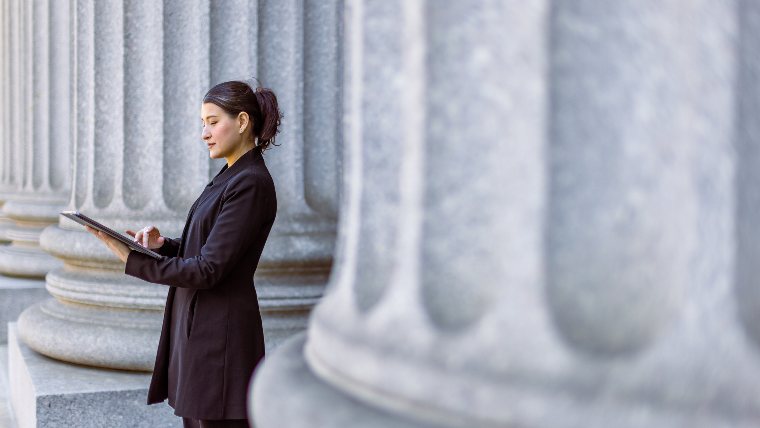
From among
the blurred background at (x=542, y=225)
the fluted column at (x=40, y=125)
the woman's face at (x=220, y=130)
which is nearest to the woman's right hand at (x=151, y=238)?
the woman's face at (x=220, y=130)

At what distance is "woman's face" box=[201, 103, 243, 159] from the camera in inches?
232

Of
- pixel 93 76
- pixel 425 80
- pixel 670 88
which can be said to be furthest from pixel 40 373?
pixel 670 88

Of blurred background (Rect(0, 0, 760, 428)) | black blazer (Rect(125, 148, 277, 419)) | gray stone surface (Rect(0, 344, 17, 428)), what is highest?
blurred background (Rect(0, 0, 760, 428))

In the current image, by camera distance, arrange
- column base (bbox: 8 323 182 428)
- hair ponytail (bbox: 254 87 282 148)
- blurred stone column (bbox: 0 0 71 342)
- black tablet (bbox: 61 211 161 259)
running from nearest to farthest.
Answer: black tablet (bbox: 61 211 161 259), hair ponytail (bbox: 254 87 282 148), column base (bbox: 8 323 182 428), blurred stone column (bbox: 0 0 71 342)

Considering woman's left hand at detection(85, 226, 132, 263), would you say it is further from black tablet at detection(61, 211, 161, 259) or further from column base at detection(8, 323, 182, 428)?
column base at detection(8, 323, 182, 428)

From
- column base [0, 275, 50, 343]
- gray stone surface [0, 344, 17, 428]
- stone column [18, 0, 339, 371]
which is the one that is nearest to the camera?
stone column [18, 0, 339, 371]

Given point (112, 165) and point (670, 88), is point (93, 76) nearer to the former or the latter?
point (112, 165)

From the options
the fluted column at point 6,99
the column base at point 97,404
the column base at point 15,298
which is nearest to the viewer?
the column base at point 97,404

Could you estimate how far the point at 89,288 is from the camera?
887 centimetres

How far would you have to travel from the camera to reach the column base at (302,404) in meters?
2.70

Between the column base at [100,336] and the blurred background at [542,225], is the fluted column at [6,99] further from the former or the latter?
the blurred background at [542,225]

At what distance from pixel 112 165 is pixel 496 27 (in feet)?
23.4

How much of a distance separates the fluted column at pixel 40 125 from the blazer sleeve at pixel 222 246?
971 cm

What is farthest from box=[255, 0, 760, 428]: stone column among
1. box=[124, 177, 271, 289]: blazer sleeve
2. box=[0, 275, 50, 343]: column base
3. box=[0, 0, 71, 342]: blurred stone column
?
box=[0, 0, 71, 342]: blurred stone column
